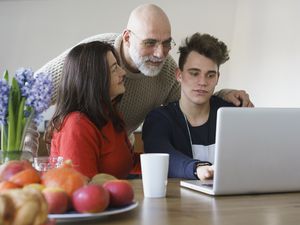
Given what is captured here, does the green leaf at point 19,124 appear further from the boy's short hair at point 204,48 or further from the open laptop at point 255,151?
the boy's short hair at point 204,48

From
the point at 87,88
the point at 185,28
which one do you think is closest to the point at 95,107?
the point at 87,88

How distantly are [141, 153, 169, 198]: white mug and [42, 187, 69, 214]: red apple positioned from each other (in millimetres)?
371

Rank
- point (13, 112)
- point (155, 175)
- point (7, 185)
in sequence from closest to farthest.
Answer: point (7, 185)
point (155, 175)
point (13, 112)

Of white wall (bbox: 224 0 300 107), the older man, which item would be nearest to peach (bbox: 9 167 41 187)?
the older man

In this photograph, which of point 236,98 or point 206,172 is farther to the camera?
point 236,98

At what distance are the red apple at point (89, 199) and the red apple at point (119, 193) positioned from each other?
5 centimetres

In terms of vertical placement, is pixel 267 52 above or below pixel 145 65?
above

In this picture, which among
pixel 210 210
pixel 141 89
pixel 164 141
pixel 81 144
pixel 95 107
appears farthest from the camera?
pixel 141 89

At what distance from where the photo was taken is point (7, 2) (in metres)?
4.07

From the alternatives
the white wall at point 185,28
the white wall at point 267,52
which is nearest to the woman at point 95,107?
the white wall at point 267,52

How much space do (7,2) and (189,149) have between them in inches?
110

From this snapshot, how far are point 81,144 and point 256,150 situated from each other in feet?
1.76

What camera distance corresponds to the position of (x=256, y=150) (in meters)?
1.17

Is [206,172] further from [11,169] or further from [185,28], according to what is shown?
[185,28]
